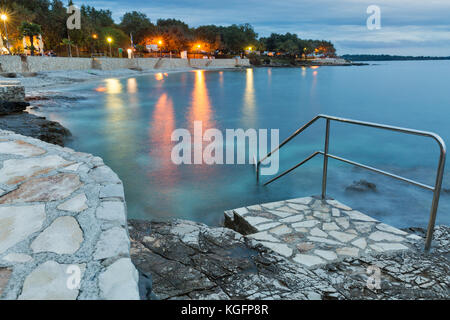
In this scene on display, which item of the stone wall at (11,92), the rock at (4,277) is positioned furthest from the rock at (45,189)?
the stone wall at (11,92)

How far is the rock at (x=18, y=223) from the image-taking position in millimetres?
2004

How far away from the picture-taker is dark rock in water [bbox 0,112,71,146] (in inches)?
333

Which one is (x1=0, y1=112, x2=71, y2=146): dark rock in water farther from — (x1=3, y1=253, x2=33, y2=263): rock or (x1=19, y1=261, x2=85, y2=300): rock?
(x1=19, y1=261, x2=85, y2=300): rock

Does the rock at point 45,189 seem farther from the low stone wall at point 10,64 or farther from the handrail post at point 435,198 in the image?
the low stone wall at point 10,64

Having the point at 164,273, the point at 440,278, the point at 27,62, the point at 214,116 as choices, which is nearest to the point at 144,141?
the point at 214,116

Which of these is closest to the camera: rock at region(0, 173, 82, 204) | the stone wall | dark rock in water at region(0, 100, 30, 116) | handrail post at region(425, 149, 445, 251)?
rock at region(0, 173, 82, 204)

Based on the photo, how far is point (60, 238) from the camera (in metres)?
2.02

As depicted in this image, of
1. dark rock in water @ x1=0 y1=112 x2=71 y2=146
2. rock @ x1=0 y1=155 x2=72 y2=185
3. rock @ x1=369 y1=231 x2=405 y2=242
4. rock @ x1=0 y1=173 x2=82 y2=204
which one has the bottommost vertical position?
rock @ x1=369 y1=231 x2=405 y2=242

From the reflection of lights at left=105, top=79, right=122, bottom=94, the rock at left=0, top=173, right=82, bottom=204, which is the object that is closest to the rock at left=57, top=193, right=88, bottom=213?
the rock at left=0, top=173, right=82, bottom=204

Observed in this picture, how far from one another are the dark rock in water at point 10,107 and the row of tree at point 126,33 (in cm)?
3181

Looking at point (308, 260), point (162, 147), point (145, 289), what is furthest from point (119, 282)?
point (162, 147)

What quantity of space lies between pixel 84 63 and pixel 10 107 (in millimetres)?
35192

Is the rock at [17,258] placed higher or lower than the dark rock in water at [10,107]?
lower

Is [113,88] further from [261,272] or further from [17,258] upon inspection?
[17,258]
